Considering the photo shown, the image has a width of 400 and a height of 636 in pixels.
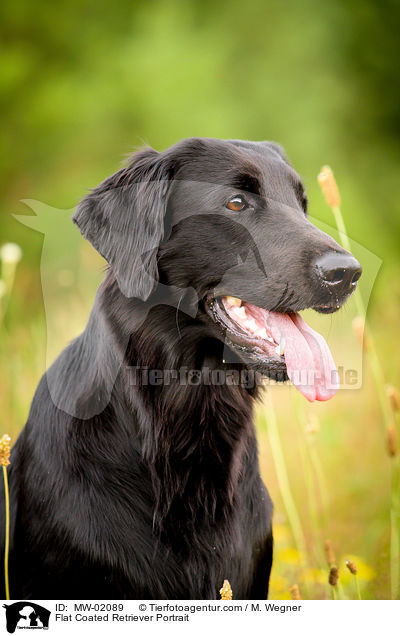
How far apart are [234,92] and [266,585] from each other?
3565 millimetres

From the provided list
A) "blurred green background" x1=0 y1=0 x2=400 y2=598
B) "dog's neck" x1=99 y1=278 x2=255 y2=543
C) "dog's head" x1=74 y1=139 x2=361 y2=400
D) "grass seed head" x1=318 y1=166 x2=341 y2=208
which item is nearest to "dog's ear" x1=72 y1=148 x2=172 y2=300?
"dog's head" x1=74 y1=139 x2=361 y2=400

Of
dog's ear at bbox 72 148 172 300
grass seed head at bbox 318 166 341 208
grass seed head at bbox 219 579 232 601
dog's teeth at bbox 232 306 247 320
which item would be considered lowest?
grass seed head at bbox 219 579 232 601

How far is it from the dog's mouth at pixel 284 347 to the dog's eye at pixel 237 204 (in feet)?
1.05

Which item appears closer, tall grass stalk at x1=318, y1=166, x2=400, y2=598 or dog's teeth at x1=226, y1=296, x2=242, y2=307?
dog's teeth at x1=226, y1=296, x2=242, y2=307

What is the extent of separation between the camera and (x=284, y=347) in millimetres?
2141

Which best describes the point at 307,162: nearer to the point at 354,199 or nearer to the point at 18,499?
the point at 354,199

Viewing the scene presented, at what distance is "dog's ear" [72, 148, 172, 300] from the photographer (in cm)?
216

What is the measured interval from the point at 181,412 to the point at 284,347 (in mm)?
431

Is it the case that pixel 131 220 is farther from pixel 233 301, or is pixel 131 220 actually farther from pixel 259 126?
pixel 259 126

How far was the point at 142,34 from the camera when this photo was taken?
400cm

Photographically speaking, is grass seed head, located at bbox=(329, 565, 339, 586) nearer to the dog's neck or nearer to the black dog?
the black dog
